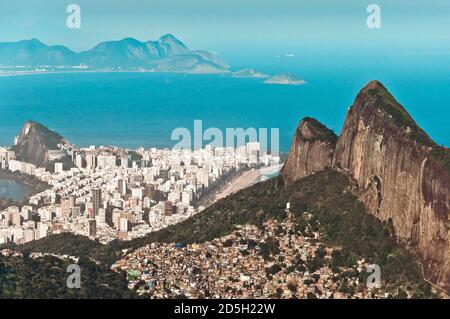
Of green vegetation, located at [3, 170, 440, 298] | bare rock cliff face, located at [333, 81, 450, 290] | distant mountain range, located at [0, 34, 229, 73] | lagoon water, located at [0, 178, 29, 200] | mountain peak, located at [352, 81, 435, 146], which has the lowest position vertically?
lagoon water, located at [0, 178, 29, 200]

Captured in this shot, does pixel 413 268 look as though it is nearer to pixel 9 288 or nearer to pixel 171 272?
pixel 171 272

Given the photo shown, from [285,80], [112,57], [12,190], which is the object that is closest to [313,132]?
[12,190]

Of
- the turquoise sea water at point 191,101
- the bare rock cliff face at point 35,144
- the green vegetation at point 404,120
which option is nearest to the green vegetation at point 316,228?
the green vegetation at point 404,120

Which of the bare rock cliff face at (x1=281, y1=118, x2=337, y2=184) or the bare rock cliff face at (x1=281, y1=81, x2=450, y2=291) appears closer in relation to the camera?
the bare rock cliff face at (x1=281, y1=81, x2=450, y2=291)

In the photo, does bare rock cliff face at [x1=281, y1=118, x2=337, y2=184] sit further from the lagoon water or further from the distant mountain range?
the distant mountain range

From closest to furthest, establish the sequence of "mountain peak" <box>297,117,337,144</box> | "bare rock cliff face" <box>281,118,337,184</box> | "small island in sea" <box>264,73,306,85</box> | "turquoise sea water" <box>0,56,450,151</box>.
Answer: "bare rock cliff face" <box>281,118,337,184</box> → "mountain peak" <box>297,117,337,144</box> → "turquoise sea water" <box>0,56,450,151</box> → "small island in sea" <box>264,73,306,85</box>

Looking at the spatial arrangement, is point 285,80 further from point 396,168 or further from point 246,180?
point 396,168

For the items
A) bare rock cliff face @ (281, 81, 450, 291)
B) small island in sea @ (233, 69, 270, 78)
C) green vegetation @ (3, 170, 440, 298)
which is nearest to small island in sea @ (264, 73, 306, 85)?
small island in sea @ (233, 69, 270, 78)
